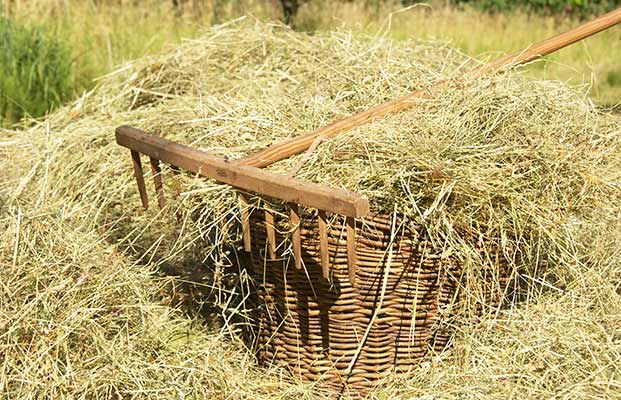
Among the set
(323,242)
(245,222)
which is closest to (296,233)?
(323,242)

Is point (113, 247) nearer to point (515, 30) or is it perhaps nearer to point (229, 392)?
point (229, 392)

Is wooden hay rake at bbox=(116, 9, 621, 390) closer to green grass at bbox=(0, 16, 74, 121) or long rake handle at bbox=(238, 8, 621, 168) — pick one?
long rake handle at bbox=(238, 8, 621, 168)

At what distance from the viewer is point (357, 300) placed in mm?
2797

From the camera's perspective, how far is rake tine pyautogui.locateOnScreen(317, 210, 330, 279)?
247 cm

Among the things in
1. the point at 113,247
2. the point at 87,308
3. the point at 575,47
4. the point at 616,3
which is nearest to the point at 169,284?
the point at 113,247

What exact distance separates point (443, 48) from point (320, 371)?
2224mm

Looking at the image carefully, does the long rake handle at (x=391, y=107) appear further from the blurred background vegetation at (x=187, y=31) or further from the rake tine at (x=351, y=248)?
the blurred background vegetation at (x=187, y=31)

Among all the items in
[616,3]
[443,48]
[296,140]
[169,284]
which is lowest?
[616,3]

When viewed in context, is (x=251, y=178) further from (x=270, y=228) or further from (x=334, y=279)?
Answer: (x=334, y=279)

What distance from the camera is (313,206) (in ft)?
7.98

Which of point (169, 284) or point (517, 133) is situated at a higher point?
point (517, 133)

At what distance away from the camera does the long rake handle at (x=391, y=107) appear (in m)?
2.87

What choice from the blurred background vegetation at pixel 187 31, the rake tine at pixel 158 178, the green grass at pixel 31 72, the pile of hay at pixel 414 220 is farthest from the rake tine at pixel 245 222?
the green grass at pixel 31 72

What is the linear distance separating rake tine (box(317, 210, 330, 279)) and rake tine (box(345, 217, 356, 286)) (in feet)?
0.20
